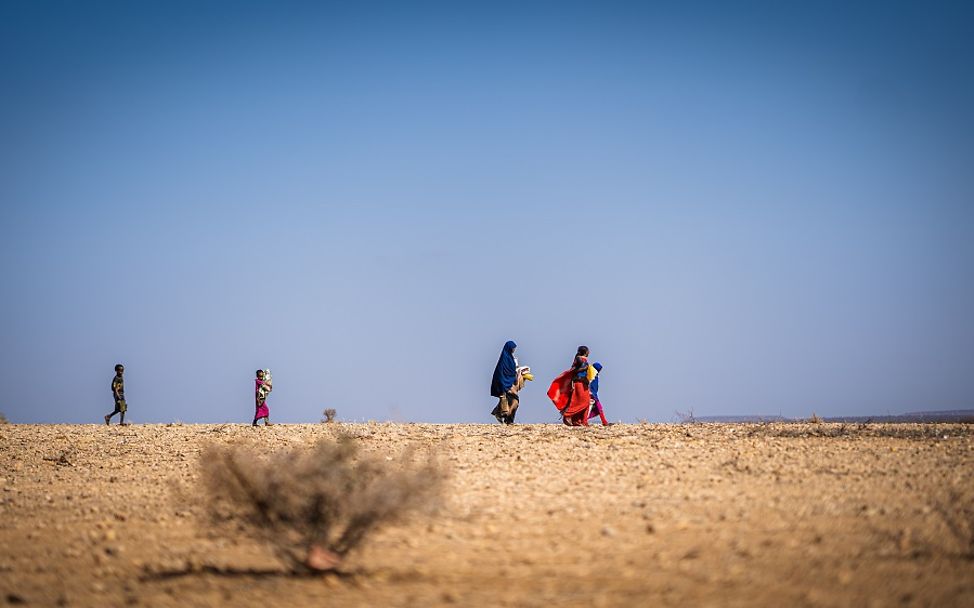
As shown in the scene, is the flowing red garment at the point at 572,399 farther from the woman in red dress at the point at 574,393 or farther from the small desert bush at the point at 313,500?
the small desert bush at the point at 313,500

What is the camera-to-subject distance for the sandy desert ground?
24.0ft

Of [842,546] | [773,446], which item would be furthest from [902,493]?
[773,446]

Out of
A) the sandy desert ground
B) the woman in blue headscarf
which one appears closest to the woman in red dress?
the woman in blue headscarf

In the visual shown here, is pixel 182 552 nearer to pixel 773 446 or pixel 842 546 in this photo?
pixel 842 546

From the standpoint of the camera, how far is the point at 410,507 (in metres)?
8.16

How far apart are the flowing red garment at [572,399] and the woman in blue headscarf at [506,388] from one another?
1.98 m

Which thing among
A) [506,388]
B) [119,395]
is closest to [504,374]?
[506,388]

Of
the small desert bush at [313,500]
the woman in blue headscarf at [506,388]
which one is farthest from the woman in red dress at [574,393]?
the small desert bush at [313,500]

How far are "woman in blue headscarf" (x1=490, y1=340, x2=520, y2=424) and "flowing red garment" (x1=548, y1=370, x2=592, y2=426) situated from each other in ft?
6.49

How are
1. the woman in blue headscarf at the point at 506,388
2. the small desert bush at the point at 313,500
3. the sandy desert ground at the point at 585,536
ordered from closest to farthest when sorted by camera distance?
1. the sandy desert ground at the point at 585,536
2. the small desert bush at the point at 313,500
3. the woman in blue headscarf at the point at 506,388

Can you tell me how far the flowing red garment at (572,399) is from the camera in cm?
2392

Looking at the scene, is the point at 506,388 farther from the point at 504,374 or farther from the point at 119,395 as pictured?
the point at 119,395

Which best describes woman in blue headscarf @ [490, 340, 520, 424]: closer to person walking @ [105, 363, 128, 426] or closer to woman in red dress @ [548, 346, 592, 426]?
woman in red dress @ [548, 346, 592, 426]

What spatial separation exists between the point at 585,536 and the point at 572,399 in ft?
48.9
